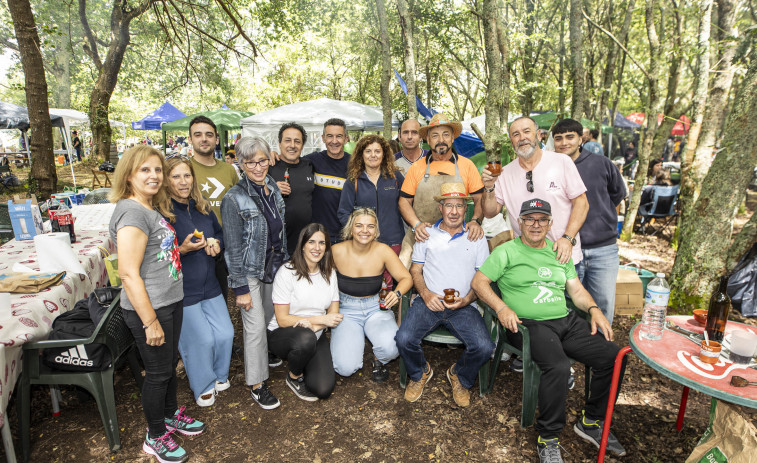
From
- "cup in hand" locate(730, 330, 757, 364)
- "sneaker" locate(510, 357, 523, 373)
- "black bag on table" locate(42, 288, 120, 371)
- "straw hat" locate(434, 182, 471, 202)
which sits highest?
"straw hat" locate(434, 182, 471, 202)

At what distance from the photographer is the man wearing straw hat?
380cm

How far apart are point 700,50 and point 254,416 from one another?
22.6ft

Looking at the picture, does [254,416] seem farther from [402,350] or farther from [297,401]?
[402,350]

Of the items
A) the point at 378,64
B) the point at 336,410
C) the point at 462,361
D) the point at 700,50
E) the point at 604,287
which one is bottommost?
the point at 336,410

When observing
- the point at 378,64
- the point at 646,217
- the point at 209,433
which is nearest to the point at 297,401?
the point at 209,433

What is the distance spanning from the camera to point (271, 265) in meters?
3.34

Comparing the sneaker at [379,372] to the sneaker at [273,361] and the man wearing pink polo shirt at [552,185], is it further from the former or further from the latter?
the man wearing pink polo shirt at [552,185]

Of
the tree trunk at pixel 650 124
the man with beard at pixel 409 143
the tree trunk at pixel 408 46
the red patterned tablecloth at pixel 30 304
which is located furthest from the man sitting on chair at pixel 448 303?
the tree trunk at pixel 650 124

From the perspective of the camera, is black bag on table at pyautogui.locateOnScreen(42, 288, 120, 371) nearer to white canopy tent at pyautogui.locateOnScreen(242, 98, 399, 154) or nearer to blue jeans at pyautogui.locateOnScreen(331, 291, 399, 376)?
blue jeans at pyautogui.locateOnScreen(331, 291, 399, 376)

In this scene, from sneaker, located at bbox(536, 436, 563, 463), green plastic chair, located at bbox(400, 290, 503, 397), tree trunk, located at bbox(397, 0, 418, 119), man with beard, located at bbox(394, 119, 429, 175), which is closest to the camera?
sneaker, located at bbox(536, 436, 563, 463)

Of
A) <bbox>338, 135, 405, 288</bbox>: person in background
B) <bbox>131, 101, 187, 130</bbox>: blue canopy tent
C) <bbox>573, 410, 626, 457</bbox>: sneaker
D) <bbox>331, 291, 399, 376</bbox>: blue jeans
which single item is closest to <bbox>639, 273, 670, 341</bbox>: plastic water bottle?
<bbox>573, 410, 626, 457</bbox>: sneaker

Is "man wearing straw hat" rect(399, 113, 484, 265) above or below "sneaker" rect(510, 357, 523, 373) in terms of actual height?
above

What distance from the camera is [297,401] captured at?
3.40 metres

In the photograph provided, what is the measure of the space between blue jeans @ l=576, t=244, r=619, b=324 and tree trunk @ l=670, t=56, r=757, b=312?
1527mm
